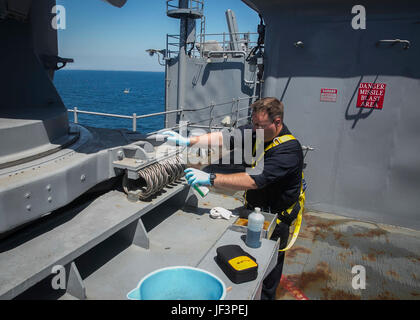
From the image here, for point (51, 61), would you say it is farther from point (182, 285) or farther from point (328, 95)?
point (328, 95)

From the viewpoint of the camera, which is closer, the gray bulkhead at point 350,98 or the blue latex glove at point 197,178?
the blue latex glove at point 197,178

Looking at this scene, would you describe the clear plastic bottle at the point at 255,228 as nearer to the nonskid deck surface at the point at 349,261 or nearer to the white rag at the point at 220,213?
the nonskid deck surface at the point at 349,261

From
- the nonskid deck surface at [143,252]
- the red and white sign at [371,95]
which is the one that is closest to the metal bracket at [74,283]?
the nonskid deck surface at [143,252]

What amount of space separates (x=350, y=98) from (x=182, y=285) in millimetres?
4345

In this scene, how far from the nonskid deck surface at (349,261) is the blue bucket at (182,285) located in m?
1.81

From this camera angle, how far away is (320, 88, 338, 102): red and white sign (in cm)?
504

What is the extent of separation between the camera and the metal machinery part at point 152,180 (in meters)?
3.24

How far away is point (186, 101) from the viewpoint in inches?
486

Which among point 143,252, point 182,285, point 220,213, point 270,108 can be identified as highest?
point 270,108

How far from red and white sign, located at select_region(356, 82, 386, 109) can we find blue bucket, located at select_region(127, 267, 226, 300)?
426 centimetres

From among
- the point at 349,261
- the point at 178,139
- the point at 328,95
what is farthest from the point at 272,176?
the point at 328,95

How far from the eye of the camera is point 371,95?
189 inches

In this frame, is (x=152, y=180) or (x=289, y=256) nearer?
(x=152, y=180)
